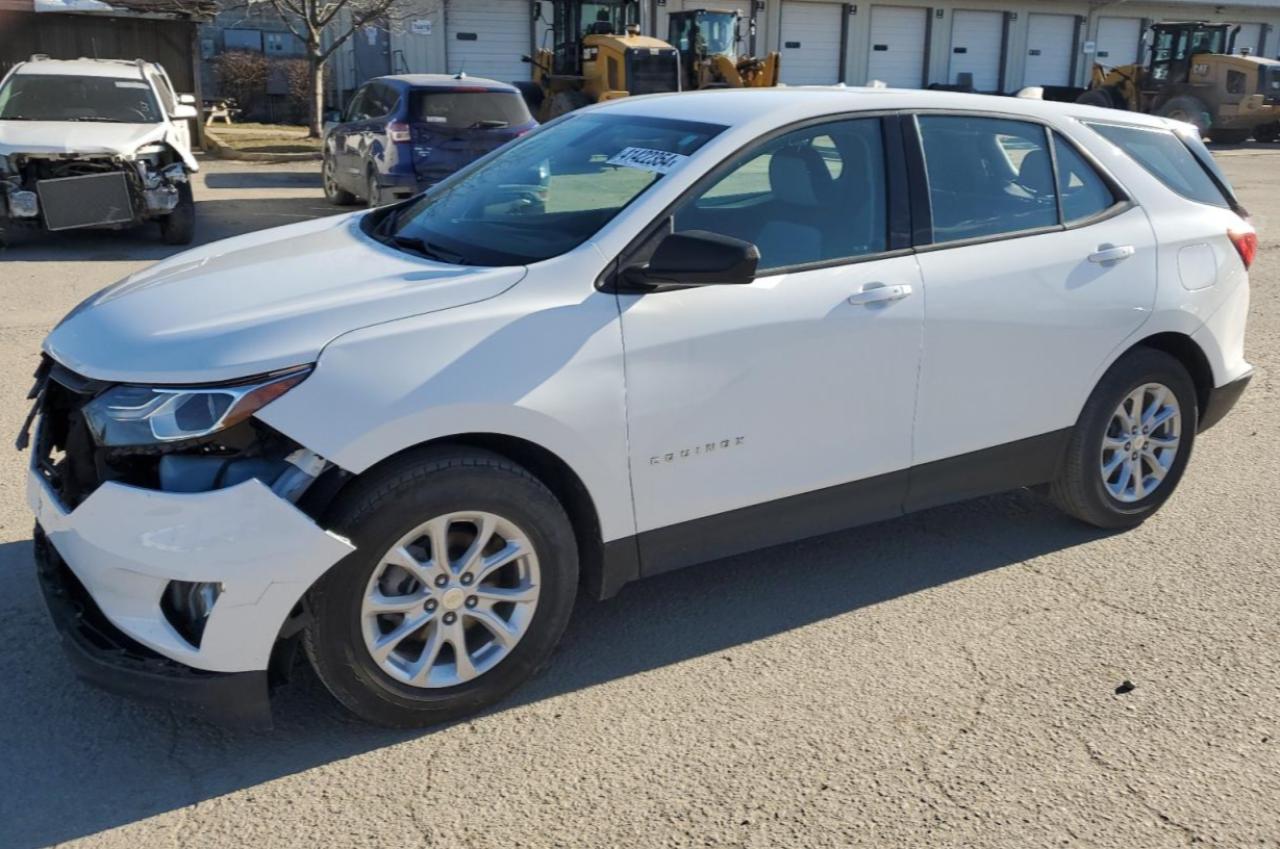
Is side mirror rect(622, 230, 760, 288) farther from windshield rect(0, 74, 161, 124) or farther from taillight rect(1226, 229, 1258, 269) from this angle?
windshield rect(0, 74, 161, 124)

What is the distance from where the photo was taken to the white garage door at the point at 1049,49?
137ft

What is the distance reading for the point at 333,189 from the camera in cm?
1520

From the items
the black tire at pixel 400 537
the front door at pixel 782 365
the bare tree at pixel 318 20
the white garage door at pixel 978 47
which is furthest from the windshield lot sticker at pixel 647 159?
the white garage door at pixel 978 47

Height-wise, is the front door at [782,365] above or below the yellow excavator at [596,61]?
below

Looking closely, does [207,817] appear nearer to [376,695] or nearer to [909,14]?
[376,695]

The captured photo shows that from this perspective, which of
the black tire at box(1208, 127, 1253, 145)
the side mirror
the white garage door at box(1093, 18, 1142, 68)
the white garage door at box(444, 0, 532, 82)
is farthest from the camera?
the white garage door at box(1093, 18, 1142, 68)

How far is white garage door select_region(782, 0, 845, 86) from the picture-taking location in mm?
37750

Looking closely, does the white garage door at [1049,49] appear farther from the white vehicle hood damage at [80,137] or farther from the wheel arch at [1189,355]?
the wheel arch at [1189,355]

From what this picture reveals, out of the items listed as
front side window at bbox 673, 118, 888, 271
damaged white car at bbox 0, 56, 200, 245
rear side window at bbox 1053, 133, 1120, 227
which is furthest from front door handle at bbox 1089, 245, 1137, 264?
damaged white car at bbox 0, 56, 200, 245

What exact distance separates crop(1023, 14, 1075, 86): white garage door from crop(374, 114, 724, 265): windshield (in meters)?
41.9

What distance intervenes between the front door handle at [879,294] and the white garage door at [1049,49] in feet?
138

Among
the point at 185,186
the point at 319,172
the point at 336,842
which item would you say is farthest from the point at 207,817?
the point at 319,172

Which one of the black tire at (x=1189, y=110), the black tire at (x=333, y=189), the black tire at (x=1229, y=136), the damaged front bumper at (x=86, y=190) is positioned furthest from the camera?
the black tire at (x=1229, y=136)

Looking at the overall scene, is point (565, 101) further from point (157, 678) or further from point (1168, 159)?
point (157, 678)
